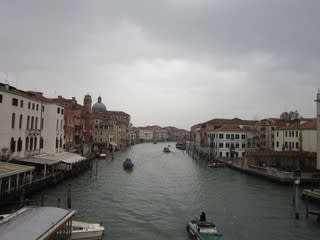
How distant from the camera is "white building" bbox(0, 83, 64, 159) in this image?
24578 millimetres

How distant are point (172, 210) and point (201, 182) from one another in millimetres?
13036

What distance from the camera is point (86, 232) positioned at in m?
13.8

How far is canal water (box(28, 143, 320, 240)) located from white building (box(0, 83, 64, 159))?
574 cm

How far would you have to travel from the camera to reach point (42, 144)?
1307 inches

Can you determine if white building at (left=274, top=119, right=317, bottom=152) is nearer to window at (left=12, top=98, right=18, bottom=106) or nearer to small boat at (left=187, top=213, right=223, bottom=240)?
small boat at (left=187, top=213, right=223, bottom=240)

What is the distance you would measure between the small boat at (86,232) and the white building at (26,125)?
14.6 m

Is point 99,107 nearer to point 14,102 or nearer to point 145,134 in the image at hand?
point 145,134

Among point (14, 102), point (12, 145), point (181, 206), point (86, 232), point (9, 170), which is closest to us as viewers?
point (86, 232)

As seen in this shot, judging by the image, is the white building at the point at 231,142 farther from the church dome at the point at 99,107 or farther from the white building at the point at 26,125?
the church dome at the point at 99,107

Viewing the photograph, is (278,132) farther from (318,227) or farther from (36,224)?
(36,224)

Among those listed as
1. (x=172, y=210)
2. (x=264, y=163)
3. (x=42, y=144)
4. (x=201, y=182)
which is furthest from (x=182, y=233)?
(x=264, y=163)

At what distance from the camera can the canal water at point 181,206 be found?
16.2m

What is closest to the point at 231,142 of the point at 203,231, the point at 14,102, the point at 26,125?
the point at 26,125

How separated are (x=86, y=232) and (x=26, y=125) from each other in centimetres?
1942
